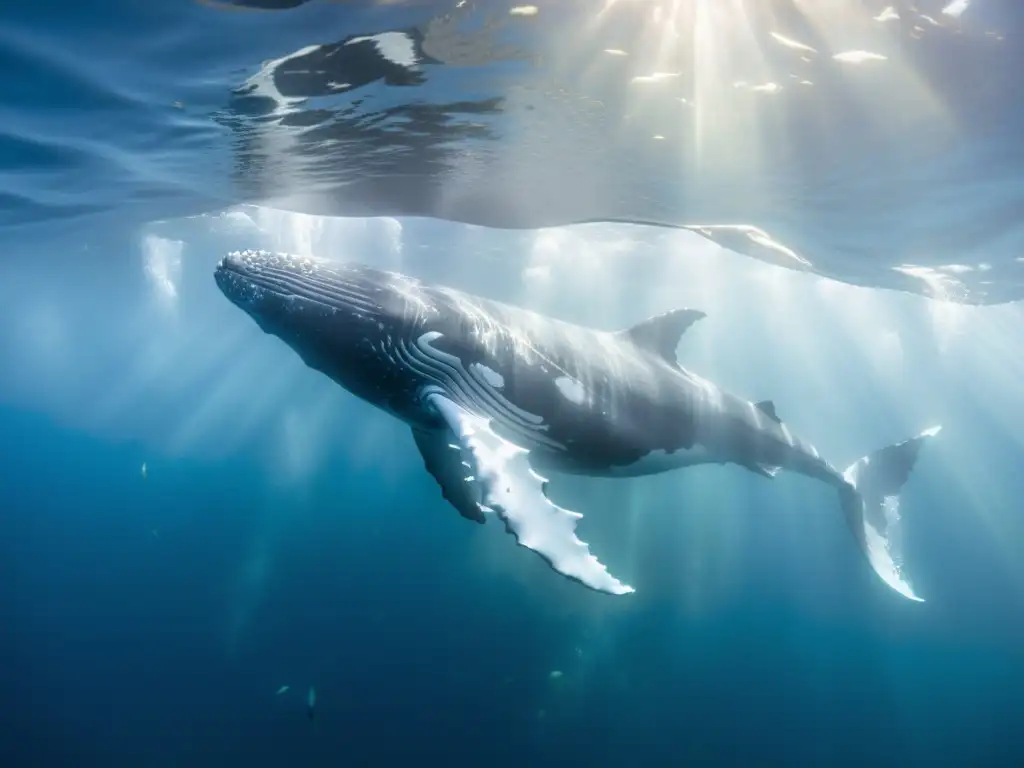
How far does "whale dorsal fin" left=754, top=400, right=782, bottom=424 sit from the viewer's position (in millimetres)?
10703

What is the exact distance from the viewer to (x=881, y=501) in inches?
528

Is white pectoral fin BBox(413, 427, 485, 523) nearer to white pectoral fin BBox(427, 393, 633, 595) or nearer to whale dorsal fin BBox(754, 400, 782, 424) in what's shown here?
white pectoral fin BBox(427, 393, 633, 595)

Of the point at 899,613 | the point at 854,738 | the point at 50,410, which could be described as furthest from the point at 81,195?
the point at 50,410

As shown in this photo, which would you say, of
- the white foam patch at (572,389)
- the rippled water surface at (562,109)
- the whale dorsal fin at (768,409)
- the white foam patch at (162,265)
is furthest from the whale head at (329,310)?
the white foam patch at (162,265)

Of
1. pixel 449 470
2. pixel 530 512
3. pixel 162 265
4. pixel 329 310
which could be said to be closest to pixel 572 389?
pixel 449 470

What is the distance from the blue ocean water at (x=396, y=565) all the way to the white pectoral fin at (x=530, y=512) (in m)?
6.27

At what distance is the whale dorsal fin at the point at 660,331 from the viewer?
9.66 m

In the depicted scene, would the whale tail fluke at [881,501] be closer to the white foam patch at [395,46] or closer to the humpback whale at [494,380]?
the humpback whale at [494,380]

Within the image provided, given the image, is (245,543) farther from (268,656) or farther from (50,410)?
(50,410)

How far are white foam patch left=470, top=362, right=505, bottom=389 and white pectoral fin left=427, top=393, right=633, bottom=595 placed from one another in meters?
1.33

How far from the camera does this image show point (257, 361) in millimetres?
135000

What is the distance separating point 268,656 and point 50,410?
108266 millimetres

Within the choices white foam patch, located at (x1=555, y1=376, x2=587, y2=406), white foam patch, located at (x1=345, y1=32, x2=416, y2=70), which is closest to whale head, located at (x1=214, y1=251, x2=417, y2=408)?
white foam patch, located at (x1=555, y1=376, x2=587, y2=406)

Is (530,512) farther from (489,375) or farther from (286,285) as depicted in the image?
(286,285)
